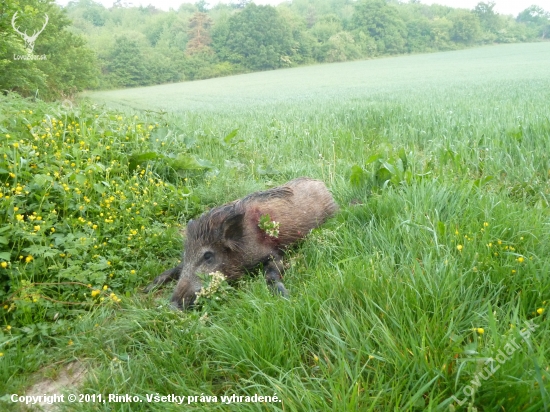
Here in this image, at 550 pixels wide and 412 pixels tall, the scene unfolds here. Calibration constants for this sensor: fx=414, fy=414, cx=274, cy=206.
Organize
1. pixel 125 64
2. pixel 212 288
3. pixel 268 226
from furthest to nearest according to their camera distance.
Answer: pixel 125 64 → pixel 268 226 → pixel 212 288

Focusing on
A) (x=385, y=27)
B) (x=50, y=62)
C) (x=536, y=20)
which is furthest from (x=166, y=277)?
(x=536, y=20)

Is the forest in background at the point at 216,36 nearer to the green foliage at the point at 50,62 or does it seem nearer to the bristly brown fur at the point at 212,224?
the green foliage at the point at 50,62

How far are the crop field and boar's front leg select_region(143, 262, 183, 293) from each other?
4.7 inches

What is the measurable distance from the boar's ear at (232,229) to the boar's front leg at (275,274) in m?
0.34

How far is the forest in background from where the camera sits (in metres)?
16.8

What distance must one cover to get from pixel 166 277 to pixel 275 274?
0.93 m

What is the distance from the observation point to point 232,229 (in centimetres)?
348

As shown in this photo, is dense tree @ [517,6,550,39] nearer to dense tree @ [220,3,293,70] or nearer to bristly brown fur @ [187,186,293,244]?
dense tree @ [220,3,293,70]

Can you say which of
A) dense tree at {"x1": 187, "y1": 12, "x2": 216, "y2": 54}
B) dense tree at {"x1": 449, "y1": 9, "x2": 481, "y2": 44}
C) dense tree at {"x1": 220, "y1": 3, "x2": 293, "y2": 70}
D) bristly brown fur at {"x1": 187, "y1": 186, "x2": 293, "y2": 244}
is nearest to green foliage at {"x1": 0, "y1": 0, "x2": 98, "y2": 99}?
bristly brown fur at {"x1": 187, "y1": 186, "x2": 293, "y2": 244}

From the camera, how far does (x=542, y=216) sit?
3174 mm

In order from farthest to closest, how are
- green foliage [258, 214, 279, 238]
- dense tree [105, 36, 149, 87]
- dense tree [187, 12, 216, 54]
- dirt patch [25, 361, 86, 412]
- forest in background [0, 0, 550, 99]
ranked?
1. dense tree [187, 12, 216, 54]
2. dense tree [105, 36, 149, 87]
3. forest in background [0, 0, 550, 99]
4. green foliage [258, 214, 279, 238]
5. dirt patch [25, 361, 86, 412]

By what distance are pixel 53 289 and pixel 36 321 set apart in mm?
347

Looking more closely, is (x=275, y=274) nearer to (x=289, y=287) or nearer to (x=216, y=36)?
(x=289, y=287)

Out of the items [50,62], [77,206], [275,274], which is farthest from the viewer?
[50,62]
